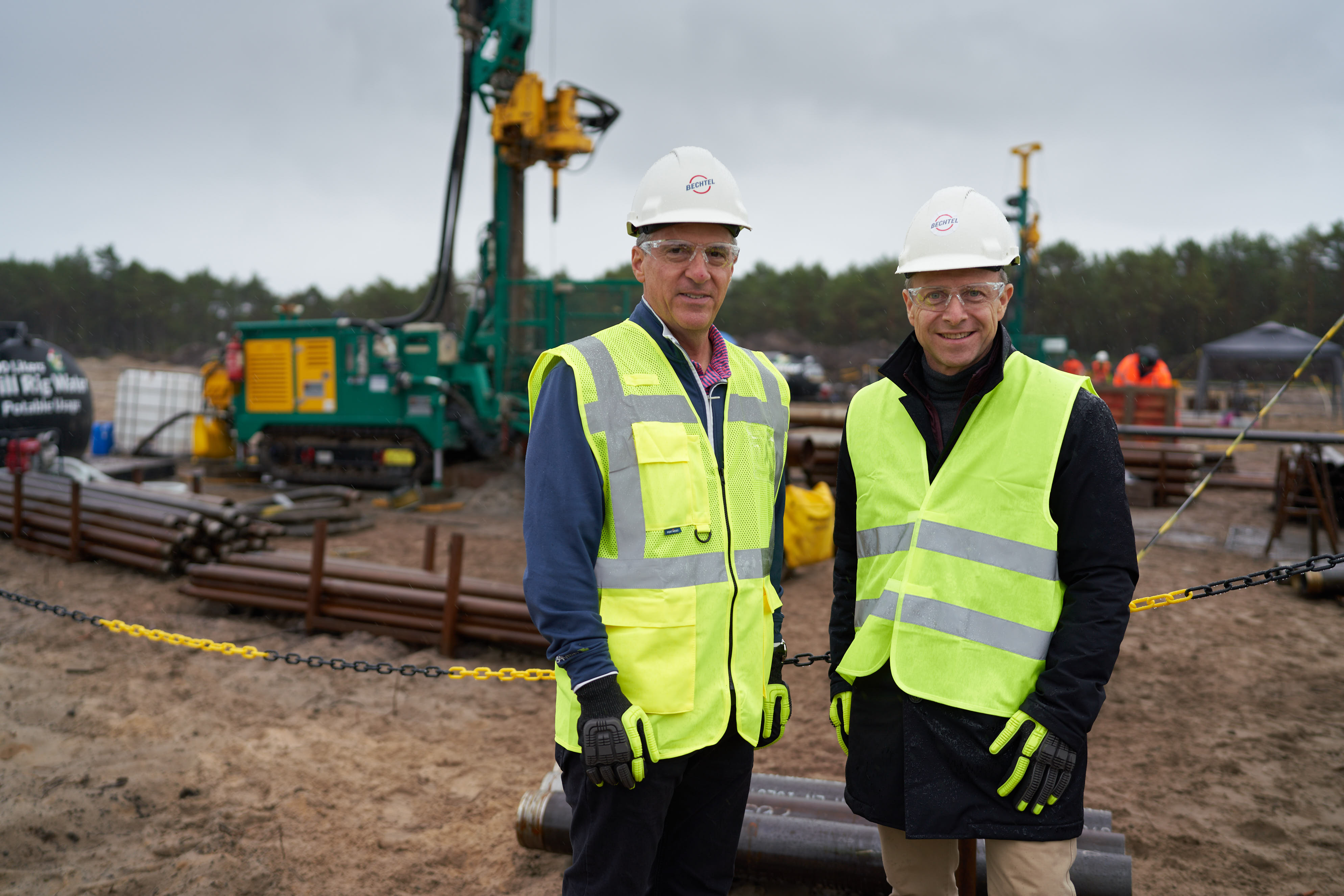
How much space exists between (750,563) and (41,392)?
46.0ft

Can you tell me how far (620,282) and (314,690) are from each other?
7.45 metres

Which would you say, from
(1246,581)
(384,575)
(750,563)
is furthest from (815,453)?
(750,563)

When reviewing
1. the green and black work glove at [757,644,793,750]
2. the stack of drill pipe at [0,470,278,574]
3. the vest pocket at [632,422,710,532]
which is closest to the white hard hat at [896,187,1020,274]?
the vest pocket at [632,422,710,532]

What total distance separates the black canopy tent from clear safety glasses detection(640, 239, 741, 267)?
29.4 meters

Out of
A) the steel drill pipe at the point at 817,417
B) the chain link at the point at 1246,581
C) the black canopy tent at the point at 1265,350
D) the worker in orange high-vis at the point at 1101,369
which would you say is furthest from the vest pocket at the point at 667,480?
the black canopy tent at the point at 1265,350

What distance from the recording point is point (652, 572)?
2246 mm

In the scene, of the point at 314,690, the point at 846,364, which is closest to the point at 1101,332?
the point at 846,364

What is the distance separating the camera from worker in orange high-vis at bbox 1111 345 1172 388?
1525 centimetres

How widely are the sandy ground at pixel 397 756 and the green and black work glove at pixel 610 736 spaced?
1.92 metres

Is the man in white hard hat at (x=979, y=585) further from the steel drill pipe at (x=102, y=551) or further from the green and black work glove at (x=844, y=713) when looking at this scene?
the steel drill pipe at (x=102, y=551)

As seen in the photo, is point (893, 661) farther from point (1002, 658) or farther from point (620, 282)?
point (620, 282)

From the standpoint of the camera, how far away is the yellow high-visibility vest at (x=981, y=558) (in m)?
2.24

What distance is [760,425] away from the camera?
8.35 feet

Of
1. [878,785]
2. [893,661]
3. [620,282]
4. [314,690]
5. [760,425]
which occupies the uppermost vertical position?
[620,282]
